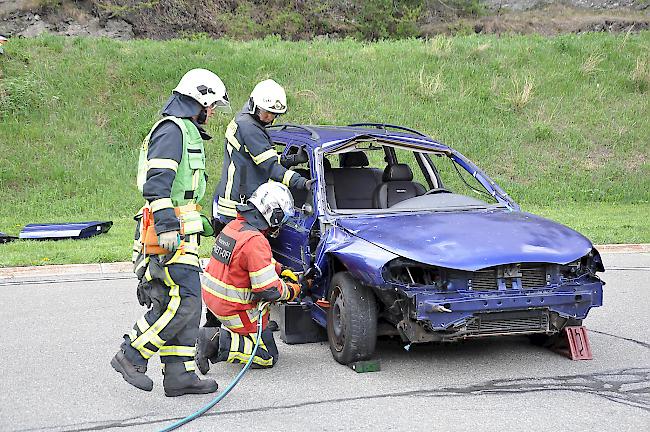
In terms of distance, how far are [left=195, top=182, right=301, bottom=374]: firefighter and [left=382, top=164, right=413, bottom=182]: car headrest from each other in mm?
1867

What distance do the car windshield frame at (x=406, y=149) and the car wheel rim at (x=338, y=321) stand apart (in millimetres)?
821

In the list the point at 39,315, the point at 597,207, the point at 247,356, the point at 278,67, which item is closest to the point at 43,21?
the point at 278,67

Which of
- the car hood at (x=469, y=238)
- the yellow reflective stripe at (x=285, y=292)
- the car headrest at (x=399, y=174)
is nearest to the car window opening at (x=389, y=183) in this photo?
the car headrest at (x=399, y=174)

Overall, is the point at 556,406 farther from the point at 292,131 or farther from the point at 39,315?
the point at 39,315

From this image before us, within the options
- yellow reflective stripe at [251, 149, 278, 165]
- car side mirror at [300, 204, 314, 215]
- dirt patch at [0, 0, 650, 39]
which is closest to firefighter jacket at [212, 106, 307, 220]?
yellow reflective stripe at [251, 149, 278, 165]

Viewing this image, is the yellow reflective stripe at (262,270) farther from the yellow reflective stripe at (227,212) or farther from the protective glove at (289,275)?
the yellow reflective stripe at (227,212)

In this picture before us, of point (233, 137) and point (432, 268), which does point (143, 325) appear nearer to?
point (432, 268)

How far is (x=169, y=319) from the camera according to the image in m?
5.67

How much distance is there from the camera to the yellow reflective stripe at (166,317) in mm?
5668

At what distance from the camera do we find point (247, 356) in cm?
636

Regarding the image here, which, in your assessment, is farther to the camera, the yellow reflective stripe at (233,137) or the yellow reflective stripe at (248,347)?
the yellow reflective stripe at (233,137)

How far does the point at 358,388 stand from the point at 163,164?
189 centimetres

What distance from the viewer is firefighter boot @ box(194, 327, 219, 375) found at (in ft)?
20.5

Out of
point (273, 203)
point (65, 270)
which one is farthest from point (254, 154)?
point (65, 270)
